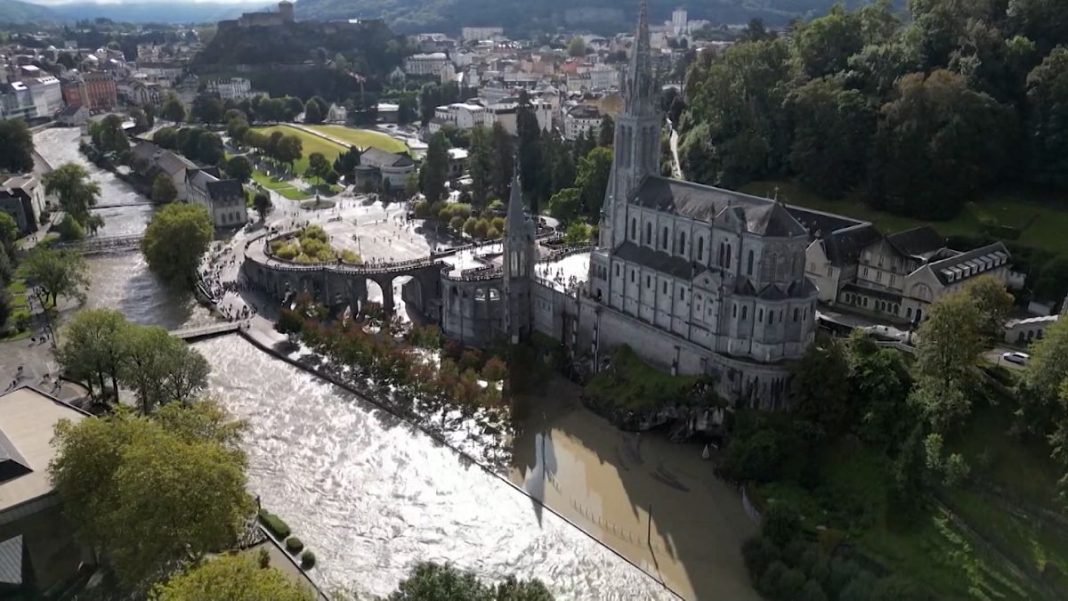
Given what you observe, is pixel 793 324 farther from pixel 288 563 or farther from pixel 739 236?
pixel 288 563

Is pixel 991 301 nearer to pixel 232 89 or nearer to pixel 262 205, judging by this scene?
pixel 262 205

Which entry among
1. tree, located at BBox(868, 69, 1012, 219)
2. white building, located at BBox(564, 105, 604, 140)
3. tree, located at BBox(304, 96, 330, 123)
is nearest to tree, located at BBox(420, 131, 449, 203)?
white building, located at BBox(564, 105, 604, 140)

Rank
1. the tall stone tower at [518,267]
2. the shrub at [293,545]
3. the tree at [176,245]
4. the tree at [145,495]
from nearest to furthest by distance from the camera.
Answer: the tree at [145,495] < the shrub at [293,545] < the tall stone tower at [518,267] < the tree at [176,245]

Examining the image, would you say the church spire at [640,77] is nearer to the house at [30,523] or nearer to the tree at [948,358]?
the tree at [948,358]

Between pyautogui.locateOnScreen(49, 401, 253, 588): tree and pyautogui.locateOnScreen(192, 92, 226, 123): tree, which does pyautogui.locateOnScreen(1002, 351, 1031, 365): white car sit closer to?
pyautogui.locateOnScreen(49, 401, 253, 588): tree

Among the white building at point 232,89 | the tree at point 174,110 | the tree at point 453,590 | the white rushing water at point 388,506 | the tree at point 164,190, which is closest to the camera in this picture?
the tree at point 453,590

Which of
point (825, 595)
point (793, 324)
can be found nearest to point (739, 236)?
point (793, 324)

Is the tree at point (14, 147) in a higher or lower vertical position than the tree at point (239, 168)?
higher

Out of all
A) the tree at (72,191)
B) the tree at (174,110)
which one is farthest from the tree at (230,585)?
the tree at (174,110)
